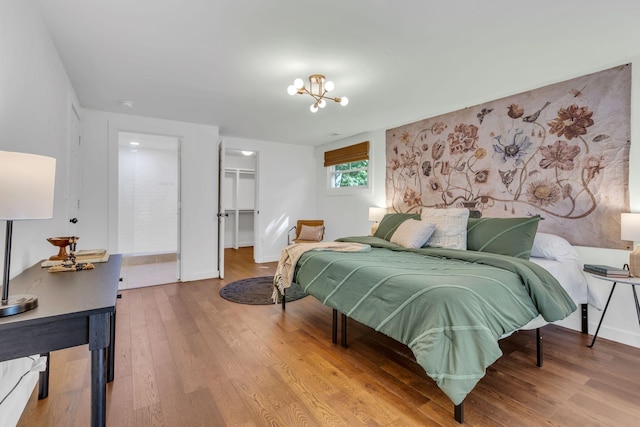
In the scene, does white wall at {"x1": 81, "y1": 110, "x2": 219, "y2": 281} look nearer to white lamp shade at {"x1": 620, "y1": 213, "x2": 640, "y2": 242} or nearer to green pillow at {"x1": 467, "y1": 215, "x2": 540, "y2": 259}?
green pillow at {"x1": 467, "y1": 215, "x2": 540, "y2": 259}

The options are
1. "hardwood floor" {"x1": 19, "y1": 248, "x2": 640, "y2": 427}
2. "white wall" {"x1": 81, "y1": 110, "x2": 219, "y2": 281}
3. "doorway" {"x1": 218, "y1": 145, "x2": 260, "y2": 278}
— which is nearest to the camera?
"hardwood floor" {"x1": 19, "y1": 248, "x2": 640, "y2": 427}

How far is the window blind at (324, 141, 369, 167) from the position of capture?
4.95m

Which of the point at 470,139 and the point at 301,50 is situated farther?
the point at 470,139

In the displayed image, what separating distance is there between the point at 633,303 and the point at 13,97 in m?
4.40

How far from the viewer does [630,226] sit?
223 cm

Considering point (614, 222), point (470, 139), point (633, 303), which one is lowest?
point (633, 303)

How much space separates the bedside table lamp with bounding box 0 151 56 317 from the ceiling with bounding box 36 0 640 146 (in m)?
1.33

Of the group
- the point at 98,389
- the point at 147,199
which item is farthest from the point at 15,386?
the point at 147,199

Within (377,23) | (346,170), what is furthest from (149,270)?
(377,23)

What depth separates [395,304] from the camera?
1766 mm

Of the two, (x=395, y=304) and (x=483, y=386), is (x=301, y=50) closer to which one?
(x=395, y=304)

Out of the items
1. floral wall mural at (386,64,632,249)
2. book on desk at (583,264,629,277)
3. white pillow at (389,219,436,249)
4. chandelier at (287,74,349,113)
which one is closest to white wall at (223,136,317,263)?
floral wall mural at (386,64,632,249)

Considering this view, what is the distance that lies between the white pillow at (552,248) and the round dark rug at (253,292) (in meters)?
2.45

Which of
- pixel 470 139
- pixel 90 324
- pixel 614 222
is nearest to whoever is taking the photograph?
pixel 90 324
